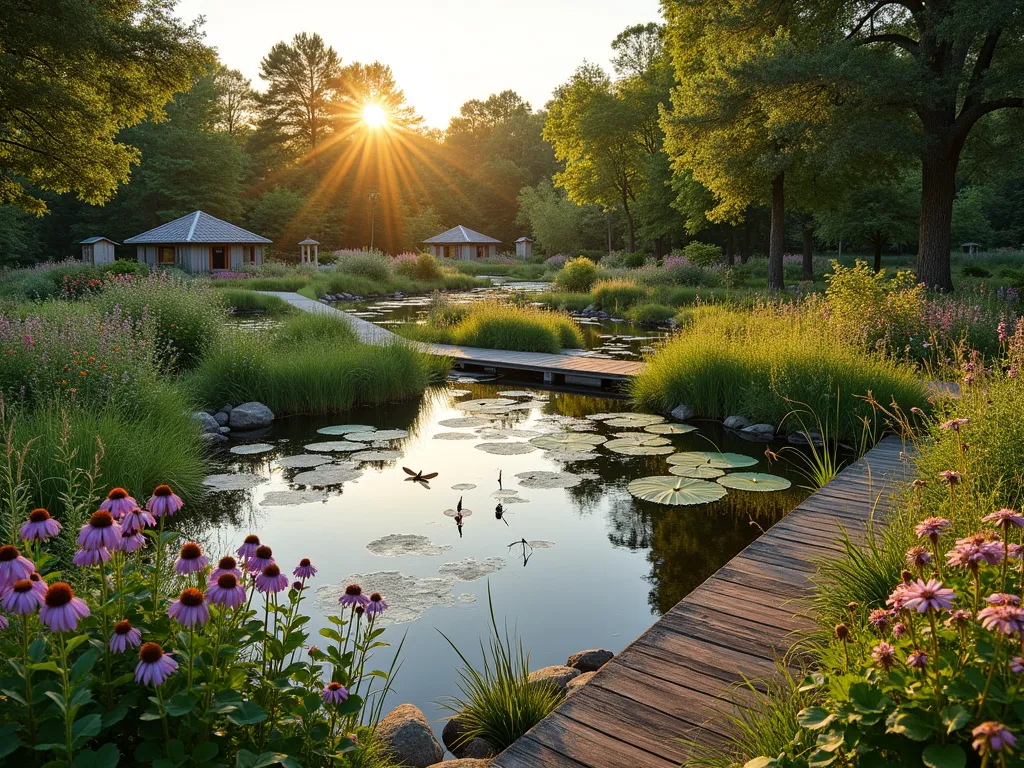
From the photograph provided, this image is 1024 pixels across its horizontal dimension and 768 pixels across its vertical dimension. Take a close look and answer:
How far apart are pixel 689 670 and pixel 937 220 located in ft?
49.1

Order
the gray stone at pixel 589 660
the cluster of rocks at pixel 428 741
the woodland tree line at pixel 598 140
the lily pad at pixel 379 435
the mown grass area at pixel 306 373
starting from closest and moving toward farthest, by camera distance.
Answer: the cluster of rocks at pixel 428 741 → the gray stone at pixel 589 660 → the lily pad at pixel 379 435 → the mown grass area at pixel 306 373 → the woodland tree line at pixel 598 140

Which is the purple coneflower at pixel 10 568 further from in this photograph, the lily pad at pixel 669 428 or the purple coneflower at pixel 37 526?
the lily pad at pixel 669 428

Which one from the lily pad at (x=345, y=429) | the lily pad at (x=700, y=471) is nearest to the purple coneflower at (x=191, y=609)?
the lily pad at (x=700, y=471)

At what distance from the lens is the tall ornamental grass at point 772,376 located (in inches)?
307

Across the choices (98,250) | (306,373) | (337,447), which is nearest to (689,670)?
(337,447)

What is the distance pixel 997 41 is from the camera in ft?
49.1

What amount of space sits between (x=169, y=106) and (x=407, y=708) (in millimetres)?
44293

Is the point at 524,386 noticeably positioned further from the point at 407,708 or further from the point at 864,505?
the point at 407,708

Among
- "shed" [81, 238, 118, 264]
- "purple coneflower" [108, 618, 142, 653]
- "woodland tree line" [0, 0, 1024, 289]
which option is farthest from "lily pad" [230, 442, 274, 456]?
"shed" [81, 238, 118, 264]

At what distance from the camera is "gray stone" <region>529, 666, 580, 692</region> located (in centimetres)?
339

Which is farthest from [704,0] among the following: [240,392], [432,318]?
[240,392]

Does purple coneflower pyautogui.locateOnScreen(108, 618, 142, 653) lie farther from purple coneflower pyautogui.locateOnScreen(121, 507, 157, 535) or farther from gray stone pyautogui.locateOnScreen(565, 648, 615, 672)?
gray stone pyautogui.locateOnScreen(565, 648, 615, 672)

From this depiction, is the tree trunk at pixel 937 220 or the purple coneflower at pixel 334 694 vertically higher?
the tree trunk at pixel 937 220

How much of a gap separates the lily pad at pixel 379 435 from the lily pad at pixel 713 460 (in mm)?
2988
